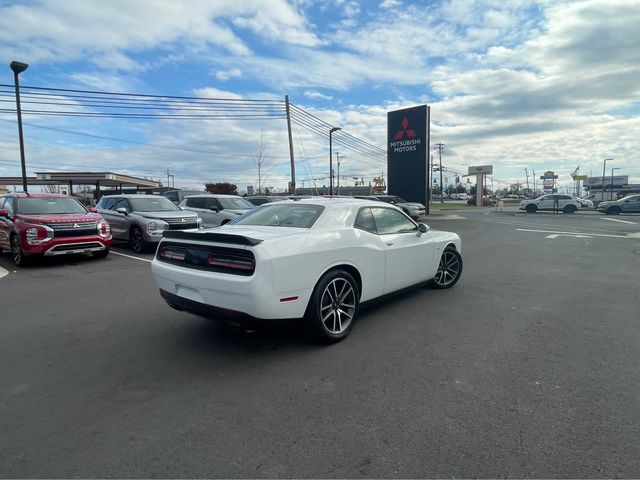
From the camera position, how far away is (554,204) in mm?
33812

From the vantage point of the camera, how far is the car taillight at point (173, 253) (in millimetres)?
4176

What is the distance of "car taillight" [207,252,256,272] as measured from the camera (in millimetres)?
3558

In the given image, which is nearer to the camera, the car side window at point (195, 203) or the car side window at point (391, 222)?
the car side window at point (391, 222)

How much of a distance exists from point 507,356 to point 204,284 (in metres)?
2.94

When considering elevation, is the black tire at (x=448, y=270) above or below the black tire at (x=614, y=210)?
above

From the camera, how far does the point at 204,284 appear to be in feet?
12.3

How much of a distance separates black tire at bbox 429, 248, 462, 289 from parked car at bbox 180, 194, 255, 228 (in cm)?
821

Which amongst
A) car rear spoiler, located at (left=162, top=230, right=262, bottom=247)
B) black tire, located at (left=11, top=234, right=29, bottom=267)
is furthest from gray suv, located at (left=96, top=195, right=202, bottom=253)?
car rear spoiler, located at (left=162, top=230, right=262, bottom=247)

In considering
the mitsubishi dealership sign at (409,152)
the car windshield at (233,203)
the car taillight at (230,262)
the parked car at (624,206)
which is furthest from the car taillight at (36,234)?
the parked car at (624,206)

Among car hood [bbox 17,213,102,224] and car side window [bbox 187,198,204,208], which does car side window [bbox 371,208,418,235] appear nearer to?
car hood [bbox 17,213,102,224]

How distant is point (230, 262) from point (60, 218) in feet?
23.5

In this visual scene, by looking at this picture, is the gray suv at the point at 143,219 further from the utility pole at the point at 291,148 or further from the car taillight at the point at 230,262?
the utility pole at the point at 291,148

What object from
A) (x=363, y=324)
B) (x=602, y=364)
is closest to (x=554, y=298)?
(x=602, y=364)

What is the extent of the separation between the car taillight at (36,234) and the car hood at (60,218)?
0.61 ft
